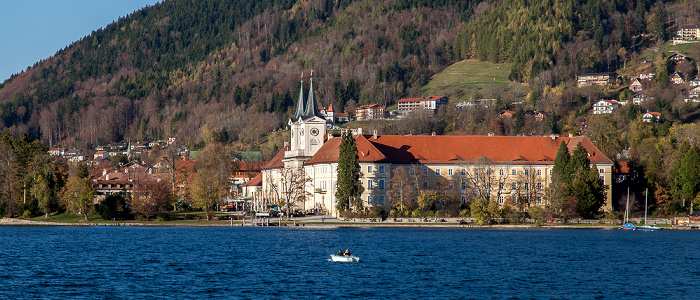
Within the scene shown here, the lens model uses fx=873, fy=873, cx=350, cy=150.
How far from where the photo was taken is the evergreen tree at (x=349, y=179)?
102 metres

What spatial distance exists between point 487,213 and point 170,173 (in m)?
62.9

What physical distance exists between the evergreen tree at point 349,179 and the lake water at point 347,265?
10.4m

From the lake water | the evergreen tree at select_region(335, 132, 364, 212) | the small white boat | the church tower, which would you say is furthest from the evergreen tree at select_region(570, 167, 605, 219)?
the small white boat

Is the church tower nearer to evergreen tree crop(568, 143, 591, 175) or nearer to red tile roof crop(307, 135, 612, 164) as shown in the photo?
red tile roof crop(307, 135, 612, 164)

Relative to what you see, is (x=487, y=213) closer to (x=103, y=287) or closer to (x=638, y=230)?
(x=638, y=230)

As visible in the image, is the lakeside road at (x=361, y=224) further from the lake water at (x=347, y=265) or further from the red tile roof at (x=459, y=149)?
the red tile roof at (x=459, y=149)

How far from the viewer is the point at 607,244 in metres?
79.8

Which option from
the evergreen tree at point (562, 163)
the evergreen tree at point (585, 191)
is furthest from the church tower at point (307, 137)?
the evergreen tree at point (585, 191)

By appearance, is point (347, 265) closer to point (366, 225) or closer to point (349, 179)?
point (366, 225)

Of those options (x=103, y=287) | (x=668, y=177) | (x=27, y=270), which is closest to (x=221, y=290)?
(x=103, y=287)

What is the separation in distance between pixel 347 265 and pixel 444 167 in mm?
59498

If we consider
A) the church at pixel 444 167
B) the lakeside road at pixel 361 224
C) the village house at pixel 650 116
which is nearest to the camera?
the lakeside road at pixel 361 224

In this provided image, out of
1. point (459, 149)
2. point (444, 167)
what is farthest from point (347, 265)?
point (459, 149)

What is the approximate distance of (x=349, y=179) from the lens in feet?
335
